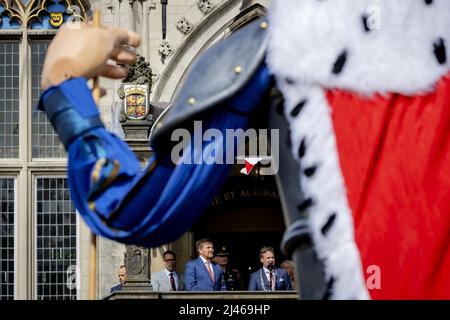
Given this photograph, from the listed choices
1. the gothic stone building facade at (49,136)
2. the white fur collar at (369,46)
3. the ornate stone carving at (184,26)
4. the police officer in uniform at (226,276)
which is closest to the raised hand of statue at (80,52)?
the white fur collar at (369,46)

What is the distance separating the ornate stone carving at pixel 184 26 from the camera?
20.4m

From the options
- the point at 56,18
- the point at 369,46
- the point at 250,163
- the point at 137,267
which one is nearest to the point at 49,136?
the point at 56,18

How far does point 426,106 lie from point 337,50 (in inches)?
12.1

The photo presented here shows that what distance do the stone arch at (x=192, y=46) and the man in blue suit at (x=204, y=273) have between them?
4.99 m

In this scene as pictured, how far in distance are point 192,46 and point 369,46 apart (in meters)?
16.4

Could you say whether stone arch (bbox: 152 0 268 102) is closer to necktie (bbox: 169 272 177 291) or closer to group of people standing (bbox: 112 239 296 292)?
necktie (bbox: 169 272 177 291)

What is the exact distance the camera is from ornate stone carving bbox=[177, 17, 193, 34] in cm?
2039

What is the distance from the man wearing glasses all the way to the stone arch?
3.91 meters

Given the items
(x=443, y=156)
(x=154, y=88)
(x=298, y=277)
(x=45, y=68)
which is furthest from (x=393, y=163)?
(x=154, y=88)

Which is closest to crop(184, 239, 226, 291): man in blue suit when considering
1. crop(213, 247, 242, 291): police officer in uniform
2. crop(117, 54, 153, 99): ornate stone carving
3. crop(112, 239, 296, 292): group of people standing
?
crop(112, 239, 296, 292): group of people standing

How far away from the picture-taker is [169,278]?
16594 millimetres

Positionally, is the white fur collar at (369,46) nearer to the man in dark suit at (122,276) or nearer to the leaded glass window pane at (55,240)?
the man in dark suit at (122,276)

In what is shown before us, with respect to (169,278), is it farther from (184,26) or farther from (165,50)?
(184,26)

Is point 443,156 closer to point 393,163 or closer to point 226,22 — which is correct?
point 393,163
